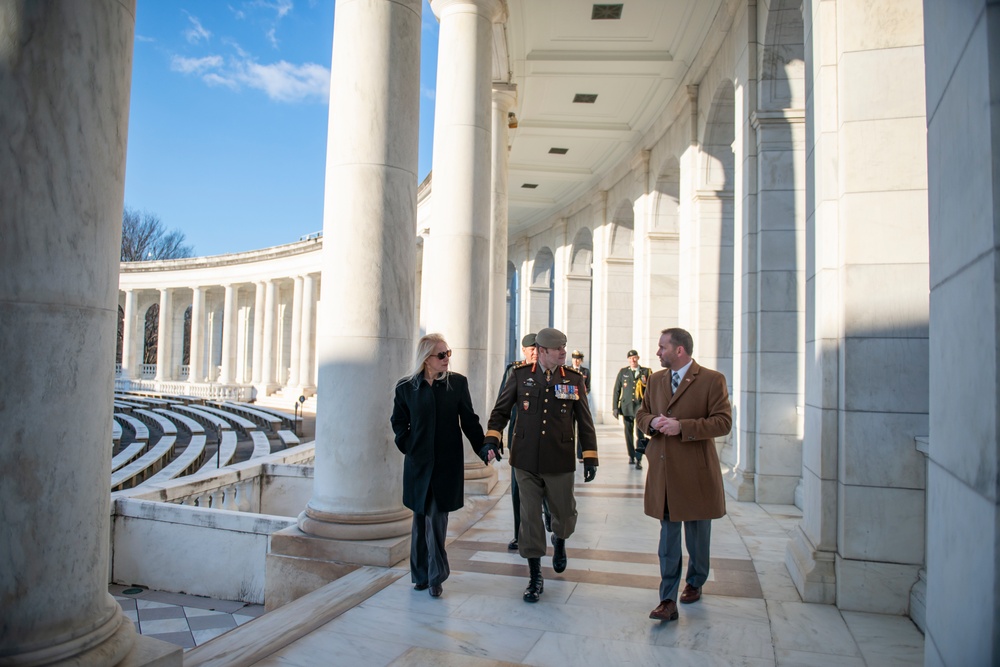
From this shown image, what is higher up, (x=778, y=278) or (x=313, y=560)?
(x=778, y=278)

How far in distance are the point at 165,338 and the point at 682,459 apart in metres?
113

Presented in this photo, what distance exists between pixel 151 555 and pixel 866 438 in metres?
14.7

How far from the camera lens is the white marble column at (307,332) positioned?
87.4 m

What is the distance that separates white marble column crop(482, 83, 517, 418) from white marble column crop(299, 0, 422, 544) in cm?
1667

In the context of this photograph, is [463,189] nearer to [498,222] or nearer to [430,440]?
[498,222]

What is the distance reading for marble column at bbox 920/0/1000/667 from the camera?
4.33 meters

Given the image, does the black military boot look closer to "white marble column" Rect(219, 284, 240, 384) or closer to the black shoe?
the black shoe

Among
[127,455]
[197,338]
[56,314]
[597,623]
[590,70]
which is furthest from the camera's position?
[197,338]

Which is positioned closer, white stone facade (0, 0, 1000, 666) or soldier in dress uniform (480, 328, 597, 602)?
white stone facade (0, 0, 1000, 666)

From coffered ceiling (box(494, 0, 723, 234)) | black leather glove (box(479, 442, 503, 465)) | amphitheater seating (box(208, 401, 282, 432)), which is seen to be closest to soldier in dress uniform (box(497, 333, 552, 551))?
black leather glove (box(479, 442, 503, 465))

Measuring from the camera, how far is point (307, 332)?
87500 millimetres

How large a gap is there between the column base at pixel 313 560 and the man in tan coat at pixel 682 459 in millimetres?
4804

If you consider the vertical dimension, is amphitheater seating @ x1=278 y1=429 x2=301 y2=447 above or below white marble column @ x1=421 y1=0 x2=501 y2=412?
below

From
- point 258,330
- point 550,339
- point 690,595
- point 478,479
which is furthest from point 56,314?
point 258,330
